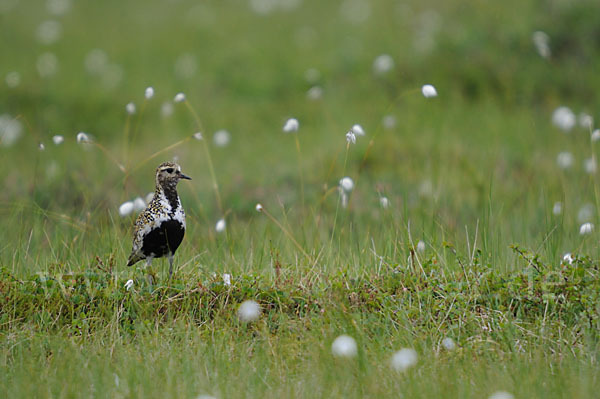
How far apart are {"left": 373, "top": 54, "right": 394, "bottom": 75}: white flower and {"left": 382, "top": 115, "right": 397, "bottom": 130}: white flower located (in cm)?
103

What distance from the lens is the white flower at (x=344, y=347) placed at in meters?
4.16

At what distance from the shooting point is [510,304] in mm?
4660

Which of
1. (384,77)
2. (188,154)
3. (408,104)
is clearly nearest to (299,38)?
(384,77)

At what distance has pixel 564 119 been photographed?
31.0ft

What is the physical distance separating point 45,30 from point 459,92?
9.35 m

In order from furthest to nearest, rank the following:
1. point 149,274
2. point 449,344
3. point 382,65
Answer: point 382,65, point 149,274, point 449,344

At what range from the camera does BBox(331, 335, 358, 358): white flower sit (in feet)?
13.6

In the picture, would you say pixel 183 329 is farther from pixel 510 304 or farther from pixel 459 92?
pixel 459 92

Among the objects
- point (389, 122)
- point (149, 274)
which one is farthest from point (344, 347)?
point (389, 122)

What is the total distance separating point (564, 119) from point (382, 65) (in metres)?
3.19

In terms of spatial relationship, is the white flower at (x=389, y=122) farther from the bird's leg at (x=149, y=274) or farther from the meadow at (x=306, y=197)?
the bird's leg at (x=149, y=274)

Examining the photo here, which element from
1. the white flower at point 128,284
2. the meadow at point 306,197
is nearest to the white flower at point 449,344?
the meadow at point 306,197

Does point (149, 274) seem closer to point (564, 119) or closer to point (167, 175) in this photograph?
point (167, 175)

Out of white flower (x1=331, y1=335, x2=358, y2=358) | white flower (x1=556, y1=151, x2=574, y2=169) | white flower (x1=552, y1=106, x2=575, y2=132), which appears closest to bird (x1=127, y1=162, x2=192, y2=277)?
white flower (x1=331, y1=335, x2=358, y2=358)
